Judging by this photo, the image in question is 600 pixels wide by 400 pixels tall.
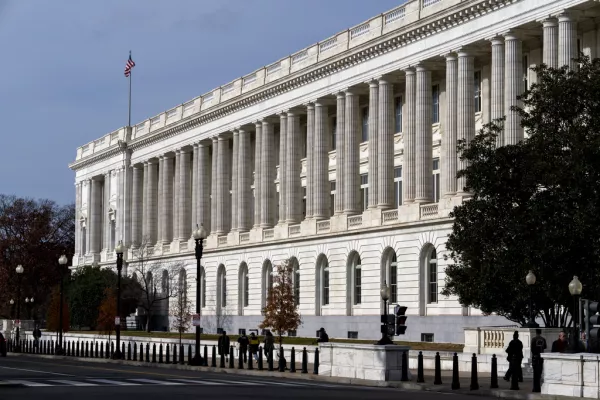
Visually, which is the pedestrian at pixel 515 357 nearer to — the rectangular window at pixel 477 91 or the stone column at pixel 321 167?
the rectangular window at pixel 477 91

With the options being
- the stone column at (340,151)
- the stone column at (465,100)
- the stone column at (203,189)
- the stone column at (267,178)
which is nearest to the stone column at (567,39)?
the stone column at (465,100)

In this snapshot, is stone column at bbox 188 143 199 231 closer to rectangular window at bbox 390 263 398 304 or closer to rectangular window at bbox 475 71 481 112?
rectangular window at bbox 390 263 398 304

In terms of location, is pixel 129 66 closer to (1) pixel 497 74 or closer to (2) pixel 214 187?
(2) pixel 214 187

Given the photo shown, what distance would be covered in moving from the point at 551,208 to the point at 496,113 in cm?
2320

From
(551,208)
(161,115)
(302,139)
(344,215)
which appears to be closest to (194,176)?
(161,115)

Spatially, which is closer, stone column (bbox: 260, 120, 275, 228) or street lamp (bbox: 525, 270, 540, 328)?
street lamp (bbox: 525, 270, 540, 328)

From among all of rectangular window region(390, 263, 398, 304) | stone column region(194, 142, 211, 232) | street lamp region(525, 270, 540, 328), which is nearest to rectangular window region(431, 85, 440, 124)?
rectangular window region(390, 263, 398, 304)

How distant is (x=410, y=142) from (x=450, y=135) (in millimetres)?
5639

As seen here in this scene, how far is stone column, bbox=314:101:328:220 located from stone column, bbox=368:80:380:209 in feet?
23.5

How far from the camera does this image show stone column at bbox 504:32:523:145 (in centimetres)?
6750

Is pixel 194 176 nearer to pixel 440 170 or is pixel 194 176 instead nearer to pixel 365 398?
pixel 440 170

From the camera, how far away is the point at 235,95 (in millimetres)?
102438

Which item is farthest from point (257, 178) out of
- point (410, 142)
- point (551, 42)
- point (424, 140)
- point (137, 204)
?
point (551, 42)

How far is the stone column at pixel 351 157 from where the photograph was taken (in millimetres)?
84375
